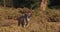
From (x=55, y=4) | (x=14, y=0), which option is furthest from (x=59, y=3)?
(x=14, y=0)

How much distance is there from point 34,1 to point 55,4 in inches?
79.0

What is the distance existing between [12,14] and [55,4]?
6765mm

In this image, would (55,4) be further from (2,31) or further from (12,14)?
(2,31)

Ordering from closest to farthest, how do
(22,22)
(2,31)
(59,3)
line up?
(2,31), (22,22), (59,3)

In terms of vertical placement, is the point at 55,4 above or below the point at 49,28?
below

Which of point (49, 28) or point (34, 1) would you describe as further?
point (34, 1)

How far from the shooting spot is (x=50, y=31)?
6.09 m

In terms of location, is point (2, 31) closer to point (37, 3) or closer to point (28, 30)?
point (28, 30)

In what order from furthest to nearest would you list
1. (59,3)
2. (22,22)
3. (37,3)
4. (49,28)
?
(59,3) → (37,3) → (22,22) → (49,28)

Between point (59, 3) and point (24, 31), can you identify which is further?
point (59, 3)

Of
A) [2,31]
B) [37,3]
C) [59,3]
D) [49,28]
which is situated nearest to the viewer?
[2,31]

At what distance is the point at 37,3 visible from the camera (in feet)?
54.1

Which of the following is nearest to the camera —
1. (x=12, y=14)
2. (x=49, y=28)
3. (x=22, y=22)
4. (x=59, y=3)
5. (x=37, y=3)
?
(x=49, y=28)

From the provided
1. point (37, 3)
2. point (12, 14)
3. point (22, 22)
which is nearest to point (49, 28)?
point (22, 22)
